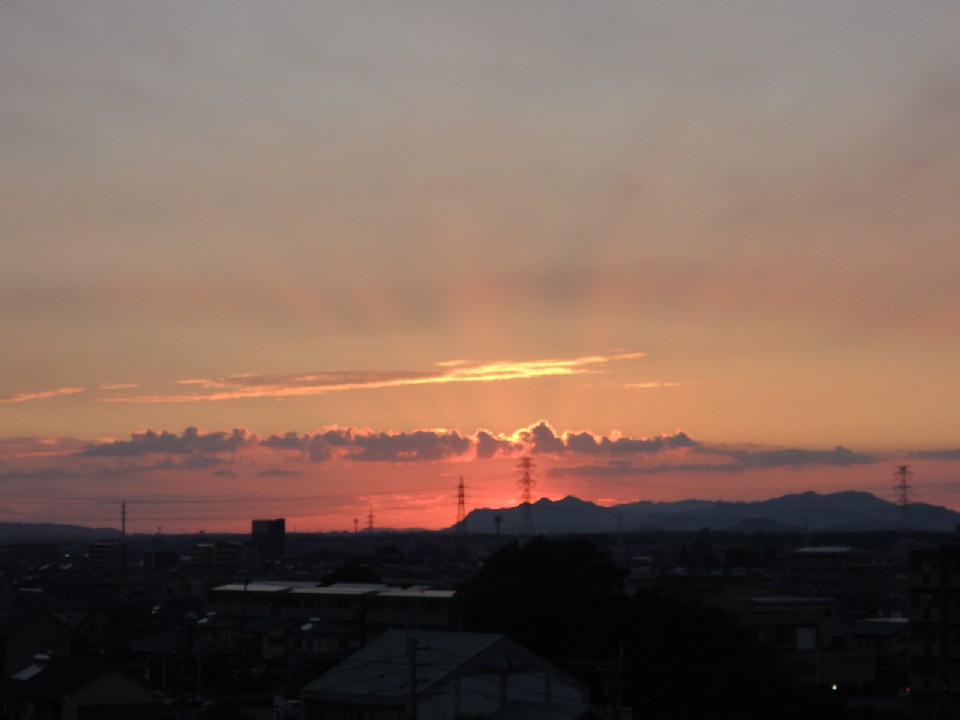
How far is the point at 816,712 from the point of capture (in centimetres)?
3656

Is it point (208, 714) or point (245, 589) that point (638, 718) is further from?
point (245, 589)

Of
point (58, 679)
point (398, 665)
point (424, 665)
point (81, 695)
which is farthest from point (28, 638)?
point (424, 665)

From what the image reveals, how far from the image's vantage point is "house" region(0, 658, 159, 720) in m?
36.6

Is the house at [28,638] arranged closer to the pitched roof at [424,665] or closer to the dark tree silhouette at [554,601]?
the dark tree silhouette at [554,601]

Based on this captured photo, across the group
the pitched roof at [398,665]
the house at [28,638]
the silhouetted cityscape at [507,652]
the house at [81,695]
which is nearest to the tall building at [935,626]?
the silhouetted cityscape at [507,652]

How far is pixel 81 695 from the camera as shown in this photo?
36.6 meters

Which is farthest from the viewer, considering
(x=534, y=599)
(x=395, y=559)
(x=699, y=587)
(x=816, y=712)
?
(x=395, y=559)

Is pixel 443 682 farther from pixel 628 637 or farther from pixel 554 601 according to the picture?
pixel 554 601

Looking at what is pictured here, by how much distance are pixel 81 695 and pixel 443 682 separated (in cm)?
1250

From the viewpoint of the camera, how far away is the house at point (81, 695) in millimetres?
36594

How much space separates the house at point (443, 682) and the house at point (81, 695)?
21.6ft

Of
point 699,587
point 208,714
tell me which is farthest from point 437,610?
point 208,714

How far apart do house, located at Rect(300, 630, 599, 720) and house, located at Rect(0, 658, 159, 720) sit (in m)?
6.58

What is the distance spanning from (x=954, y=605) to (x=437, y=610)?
31.5 meters
